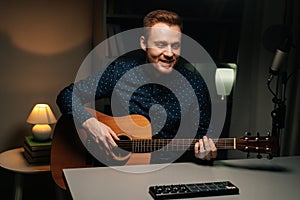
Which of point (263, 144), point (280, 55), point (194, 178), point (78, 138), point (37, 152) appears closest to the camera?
point (194, 178)

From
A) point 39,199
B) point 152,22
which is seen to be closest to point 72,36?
point 152,22

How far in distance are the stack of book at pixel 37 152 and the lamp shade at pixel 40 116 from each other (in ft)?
0.42

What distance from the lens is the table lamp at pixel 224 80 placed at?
111 inches

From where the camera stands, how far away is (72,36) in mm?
2621

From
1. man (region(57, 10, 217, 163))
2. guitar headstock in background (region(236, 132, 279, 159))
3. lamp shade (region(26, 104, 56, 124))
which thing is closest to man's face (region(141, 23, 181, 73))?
man (region(57, 10, 217, 163))

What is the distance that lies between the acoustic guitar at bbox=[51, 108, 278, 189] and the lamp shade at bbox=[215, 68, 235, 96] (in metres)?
1.05

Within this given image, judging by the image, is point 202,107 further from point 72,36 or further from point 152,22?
point 72,36

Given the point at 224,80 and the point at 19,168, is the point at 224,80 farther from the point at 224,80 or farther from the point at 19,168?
the point at 19,168

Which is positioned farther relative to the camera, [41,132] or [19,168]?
[41,132]

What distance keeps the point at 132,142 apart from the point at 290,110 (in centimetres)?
107

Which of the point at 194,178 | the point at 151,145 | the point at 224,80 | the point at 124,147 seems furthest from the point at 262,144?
the point at 224,80

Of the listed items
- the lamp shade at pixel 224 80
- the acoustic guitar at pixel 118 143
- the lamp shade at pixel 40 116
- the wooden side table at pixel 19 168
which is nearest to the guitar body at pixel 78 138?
the acoustic guitar at pixel 118 143

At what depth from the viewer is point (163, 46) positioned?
2.04 m

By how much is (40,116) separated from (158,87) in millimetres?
774
